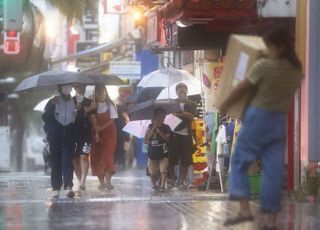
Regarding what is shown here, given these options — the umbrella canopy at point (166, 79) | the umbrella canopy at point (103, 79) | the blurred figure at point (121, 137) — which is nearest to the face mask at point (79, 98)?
the umbrella canopy at point (103, 79)

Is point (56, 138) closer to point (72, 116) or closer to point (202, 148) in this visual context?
point (72, 116)

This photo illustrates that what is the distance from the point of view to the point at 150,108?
46.7 ft

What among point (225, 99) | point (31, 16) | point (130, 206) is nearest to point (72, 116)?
point (130, 206)

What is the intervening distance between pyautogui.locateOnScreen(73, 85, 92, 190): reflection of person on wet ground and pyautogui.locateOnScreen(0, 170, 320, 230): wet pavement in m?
0.41

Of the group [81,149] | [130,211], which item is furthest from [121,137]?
[130,211]

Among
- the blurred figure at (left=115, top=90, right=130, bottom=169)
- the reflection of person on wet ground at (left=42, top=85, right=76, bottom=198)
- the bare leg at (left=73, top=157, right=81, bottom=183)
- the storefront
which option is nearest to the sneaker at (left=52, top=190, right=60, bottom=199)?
the reflection of person on wet ground at (left=42, top=85, right=76, bottom=198)

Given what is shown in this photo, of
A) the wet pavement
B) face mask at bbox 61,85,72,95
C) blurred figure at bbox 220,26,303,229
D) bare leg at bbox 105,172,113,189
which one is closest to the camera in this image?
blurred figure at bbox 220,26,303,229

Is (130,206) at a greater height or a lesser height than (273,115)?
lesser

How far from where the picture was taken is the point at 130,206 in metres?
11.4

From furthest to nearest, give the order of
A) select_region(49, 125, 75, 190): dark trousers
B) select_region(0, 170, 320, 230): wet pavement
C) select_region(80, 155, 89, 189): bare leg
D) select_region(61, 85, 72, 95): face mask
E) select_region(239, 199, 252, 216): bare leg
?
select_region(80, 155, 89, 189): bare leg < select_region(61, 85, 72, 95): face mask < select_region(49, 125, 75, 190): dark trousers < select_region(0, 170, 320, 230): wet pavement < select_region(239, 199, 252, 216): bare leg

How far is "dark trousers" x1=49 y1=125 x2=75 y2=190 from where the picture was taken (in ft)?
42.8

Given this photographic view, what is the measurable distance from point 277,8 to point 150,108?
267 centimetres

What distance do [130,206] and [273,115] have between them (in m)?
3.98

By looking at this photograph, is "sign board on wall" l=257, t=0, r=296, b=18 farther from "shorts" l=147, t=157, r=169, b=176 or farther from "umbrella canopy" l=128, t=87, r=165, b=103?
"umbrella canopy" l=128, t=87, r=165, b=103
